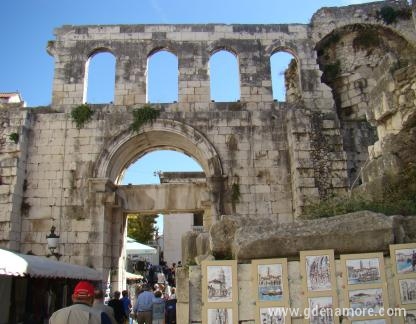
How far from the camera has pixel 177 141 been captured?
1408 cm

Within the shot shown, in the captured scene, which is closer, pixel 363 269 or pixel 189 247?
pixel 363 269

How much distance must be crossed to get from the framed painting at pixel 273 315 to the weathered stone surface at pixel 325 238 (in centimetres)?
51

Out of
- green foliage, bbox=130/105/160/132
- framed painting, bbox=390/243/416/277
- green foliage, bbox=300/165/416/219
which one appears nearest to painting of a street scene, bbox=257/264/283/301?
framed painting, bbox=390/243/416/277

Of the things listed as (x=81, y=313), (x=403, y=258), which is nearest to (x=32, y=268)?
(x=81, y=313)

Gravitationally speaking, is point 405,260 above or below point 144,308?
above

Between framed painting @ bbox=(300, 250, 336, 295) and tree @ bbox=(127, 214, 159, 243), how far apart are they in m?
32.8

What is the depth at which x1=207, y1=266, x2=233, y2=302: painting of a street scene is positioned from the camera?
4.32 m

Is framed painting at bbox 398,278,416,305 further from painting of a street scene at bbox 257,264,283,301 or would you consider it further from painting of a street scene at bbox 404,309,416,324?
painting of a street scene at bbox 257,264,283,301

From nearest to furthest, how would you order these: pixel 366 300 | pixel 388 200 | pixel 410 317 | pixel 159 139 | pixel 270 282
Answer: pixel 410 317
pixel 366 300
pixel 270 282
pixel 388 200
pixel 159 139

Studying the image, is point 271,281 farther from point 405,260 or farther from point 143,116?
point 143,116

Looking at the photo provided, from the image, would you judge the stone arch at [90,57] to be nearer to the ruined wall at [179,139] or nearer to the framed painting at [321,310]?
the ruined wall at [179,139]

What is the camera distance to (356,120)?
14125 millimetres

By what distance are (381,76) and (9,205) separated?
10333 millimetres

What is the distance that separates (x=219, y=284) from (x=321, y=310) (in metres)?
1.02
